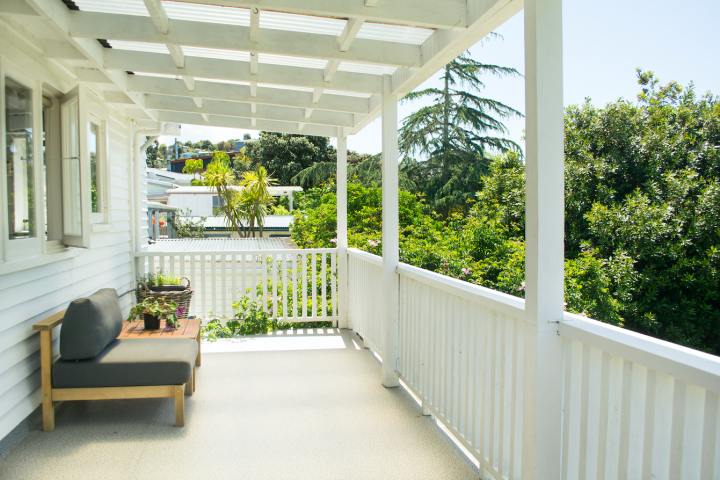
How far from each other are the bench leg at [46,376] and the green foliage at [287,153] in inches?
876

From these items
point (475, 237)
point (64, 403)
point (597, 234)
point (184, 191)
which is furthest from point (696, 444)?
point (184, 191)

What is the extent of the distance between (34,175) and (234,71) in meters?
1.52

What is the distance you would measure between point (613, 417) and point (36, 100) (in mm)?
3635

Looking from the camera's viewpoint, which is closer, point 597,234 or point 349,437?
point 349,437

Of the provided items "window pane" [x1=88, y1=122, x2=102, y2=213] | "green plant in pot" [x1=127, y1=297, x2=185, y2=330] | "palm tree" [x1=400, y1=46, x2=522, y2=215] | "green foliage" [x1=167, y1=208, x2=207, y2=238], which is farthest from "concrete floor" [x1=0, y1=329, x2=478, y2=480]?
"green foliage" [x1=167, y1=208, x2=207, y2=238]

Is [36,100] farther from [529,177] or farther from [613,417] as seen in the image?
[613,417]

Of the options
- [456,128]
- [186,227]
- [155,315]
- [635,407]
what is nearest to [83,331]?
[155,315]

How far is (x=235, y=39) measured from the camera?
2.87 m

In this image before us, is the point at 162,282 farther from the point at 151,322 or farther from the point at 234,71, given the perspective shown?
the point at 234,71

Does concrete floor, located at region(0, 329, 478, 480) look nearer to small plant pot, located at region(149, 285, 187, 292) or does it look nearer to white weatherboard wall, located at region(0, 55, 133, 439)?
white weatherboard wall, located at region(0, 55, 133, 439)

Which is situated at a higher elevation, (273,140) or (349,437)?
(273,140)

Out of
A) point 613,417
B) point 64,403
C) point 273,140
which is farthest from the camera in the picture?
point 273,140

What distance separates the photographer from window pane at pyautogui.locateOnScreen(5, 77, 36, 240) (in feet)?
9.12

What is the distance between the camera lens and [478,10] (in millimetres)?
2266
